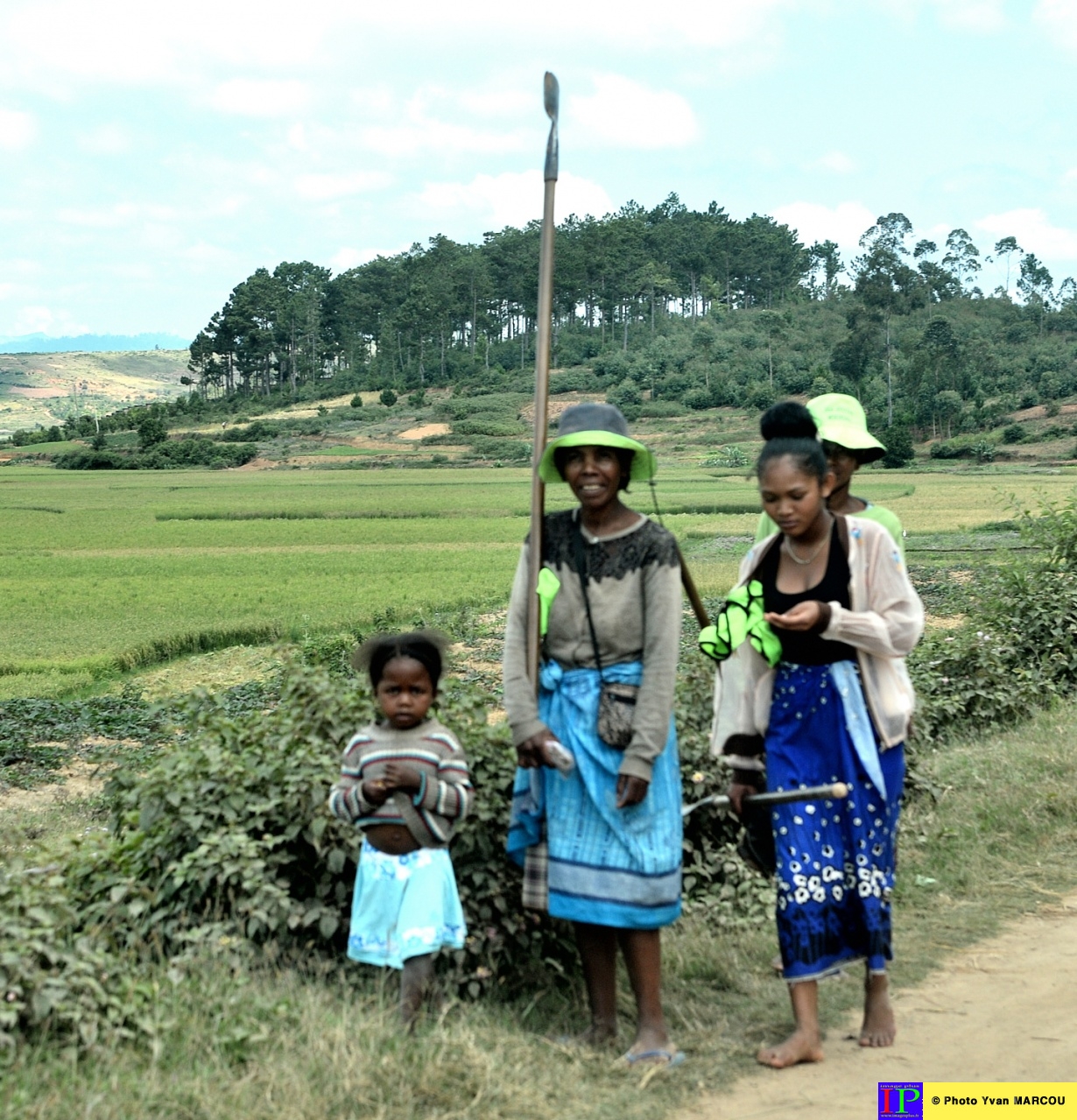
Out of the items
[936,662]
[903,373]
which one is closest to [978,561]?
[936,662]

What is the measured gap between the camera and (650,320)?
81.9m

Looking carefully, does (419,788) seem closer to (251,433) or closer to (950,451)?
(950,451)

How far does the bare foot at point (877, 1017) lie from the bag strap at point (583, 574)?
3.39 feet

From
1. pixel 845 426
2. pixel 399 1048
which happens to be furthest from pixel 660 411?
pixel 399 1048

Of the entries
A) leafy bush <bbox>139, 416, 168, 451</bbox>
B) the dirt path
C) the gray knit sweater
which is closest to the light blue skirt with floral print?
the gray knit sweater

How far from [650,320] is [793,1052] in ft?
265

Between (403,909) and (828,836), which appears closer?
(403,909)

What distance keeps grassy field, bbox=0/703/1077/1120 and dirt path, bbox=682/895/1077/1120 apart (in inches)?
3.8

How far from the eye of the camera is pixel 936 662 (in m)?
7.75

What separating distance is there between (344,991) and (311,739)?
832 millimetres

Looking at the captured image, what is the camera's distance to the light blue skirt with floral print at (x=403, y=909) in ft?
9.99

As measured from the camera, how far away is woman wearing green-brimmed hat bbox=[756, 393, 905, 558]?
364 cm

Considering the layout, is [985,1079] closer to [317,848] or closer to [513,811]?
[513,811]

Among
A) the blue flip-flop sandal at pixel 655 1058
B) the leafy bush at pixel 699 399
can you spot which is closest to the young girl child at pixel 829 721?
the blue flip-flop sandal at pixel 655 1058
